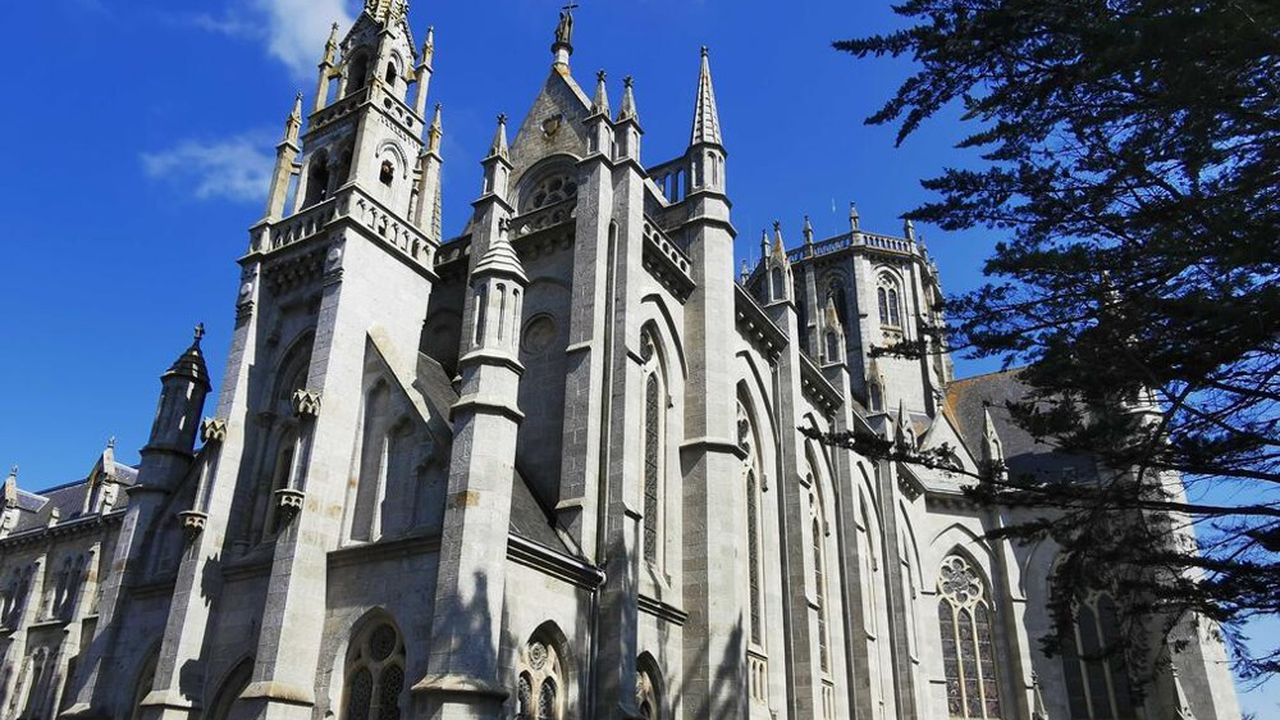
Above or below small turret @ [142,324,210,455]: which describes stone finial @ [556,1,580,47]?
above

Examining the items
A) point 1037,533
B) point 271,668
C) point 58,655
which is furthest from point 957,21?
point 58,655

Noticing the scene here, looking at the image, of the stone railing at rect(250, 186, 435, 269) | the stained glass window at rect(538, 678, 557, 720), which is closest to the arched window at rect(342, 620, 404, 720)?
the stained glass window at rect(538, 678, 557, 720)

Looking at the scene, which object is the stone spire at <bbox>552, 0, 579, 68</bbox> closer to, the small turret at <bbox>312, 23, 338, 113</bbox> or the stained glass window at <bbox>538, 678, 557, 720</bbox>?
the small turret at <bbox>312, 23, 338, 113</bbox>

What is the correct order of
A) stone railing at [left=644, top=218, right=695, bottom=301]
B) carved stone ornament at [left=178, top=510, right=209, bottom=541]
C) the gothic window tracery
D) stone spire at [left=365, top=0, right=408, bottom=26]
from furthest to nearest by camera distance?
the gothic window tracery, stone spire at [left=365, top=0, right=408, bottom=26], stone railing at [left=644, top=218, right=695, bottom=301], carved stone ornament at [left=178, top=510, right=209, bottom=541]

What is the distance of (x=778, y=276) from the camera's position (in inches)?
1217

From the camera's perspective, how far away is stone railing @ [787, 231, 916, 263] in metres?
54.7

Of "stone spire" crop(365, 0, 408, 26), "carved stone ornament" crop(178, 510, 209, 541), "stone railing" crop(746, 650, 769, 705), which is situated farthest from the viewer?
"stone spire" crop(365, 0, 408, 26)

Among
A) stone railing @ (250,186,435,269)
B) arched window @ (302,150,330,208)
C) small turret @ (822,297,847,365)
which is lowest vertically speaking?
stone railing @ (250,186,435,269)

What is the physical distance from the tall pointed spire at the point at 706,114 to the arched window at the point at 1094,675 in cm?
2512

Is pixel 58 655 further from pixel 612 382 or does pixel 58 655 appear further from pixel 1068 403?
pixel 1068 403

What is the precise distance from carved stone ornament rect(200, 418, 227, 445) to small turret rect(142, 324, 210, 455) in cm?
272

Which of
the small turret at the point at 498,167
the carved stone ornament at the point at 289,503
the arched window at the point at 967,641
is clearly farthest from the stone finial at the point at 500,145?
the arched window at the point at 967,641

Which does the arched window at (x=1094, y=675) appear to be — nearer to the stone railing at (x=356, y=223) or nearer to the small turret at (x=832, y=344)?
the small turret at (x=832, y=344)

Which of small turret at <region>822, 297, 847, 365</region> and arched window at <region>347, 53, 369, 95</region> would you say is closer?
arched window at <region>347, 53, 369, 95</region>
